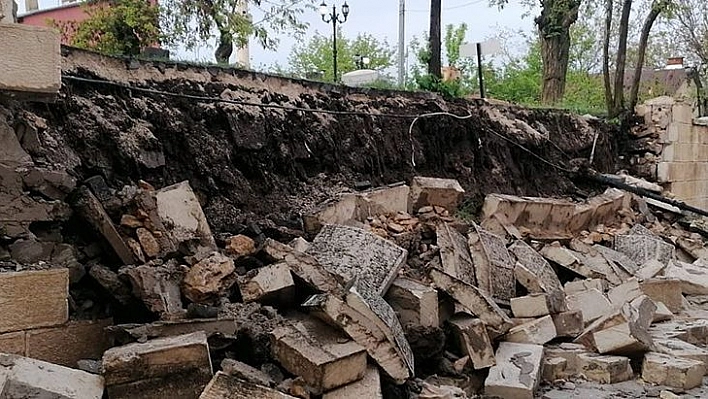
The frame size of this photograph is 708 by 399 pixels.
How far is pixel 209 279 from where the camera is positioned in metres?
3.42

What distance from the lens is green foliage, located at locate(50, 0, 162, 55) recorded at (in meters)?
5.80

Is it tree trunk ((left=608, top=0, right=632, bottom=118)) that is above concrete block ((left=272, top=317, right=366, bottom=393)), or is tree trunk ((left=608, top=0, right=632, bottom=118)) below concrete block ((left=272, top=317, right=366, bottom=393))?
above

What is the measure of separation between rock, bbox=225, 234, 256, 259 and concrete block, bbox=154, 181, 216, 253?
0.12m

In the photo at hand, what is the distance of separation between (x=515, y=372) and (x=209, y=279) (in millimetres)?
2054

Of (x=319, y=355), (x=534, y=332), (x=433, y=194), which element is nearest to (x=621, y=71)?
(x=433, y=194)

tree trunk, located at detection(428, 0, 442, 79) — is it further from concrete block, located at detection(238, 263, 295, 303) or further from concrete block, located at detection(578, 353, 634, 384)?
concrete block, located at detection(238, 263, 295, 303)

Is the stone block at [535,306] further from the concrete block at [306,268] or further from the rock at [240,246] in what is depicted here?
the rock at [240,246]

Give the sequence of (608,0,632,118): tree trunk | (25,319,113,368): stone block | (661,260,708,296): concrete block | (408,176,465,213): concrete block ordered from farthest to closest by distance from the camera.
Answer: (608,0,632,118): tree trunk
(661,260,708,296): concrete block
(408,176,465,213): concrete block
(25,319,113,368): stone block

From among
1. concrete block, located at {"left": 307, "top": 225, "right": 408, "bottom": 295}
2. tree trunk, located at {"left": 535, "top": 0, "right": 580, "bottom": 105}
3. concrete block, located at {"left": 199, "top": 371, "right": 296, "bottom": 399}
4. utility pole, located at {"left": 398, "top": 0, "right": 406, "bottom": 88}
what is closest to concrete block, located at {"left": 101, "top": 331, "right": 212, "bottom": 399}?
concrete block, located at {"left": 199, "top": 371, "right": 296, "bottom": 399}

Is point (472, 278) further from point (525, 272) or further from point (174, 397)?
point (174, 397)

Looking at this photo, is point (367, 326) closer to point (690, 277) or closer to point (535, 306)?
point (535, 306)

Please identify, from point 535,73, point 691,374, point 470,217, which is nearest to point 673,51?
point 535,73

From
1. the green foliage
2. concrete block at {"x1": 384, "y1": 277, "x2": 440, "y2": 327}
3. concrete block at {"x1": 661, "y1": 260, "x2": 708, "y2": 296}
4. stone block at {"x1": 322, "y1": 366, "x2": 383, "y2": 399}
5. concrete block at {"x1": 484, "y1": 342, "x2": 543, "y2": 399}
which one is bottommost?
concrete block at {"x1": 661, "y1": 260, "x2": 708, "y2": 296}

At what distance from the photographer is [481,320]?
4422 mm
